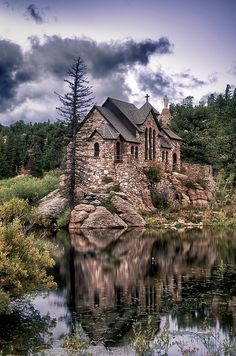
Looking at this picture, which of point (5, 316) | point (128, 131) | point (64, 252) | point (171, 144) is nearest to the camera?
point (5, 316)

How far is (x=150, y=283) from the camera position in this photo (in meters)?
23.5

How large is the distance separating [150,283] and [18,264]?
30.2 ft

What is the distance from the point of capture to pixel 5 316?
56.6ft

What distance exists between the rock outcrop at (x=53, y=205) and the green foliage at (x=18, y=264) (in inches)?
1358

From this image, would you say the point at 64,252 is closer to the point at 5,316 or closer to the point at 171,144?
the point at 5,316

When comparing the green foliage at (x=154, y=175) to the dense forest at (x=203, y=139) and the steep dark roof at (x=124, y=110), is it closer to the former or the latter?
the steep dark roof at (x=124, y=110)

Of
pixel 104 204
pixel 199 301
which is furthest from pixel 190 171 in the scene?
pixel 199 301

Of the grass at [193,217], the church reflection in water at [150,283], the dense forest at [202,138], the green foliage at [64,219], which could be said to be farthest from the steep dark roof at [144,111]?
the church reflection in water at [150,283]

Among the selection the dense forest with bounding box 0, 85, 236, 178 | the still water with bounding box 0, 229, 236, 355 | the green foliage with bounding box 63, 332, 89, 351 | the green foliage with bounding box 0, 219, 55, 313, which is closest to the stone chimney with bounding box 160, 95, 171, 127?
the dense forest with bounding box 0, 85, 236, 178

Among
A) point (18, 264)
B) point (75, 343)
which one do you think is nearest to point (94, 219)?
point (18, 264)

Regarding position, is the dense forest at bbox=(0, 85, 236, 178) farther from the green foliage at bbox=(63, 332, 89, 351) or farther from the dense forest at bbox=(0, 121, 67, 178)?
the green foliage at bbox=(63, 332, 89, 351)

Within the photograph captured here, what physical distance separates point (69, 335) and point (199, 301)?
21.7 feet

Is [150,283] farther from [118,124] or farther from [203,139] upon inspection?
[203,139]

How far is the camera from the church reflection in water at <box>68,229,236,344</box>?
17438mm
